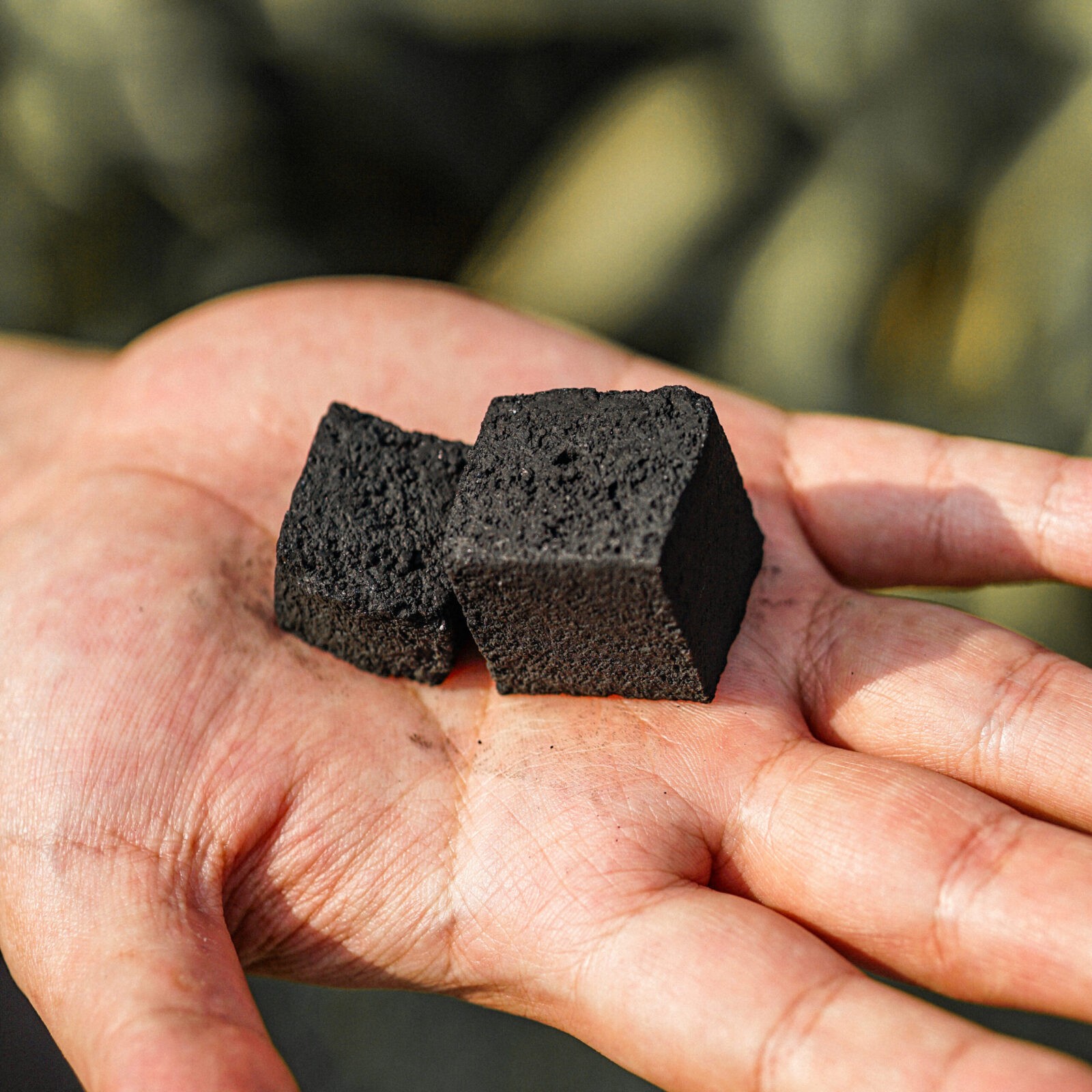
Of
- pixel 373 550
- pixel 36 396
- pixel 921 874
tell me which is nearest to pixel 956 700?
pixel 921 874

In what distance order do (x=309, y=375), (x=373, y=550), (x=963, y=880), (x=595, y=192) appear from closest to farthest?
(x=963, y=880), (x=373, y=550), (x=309, y=375), (x=595, y=192)

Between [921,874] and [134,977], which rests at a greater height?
[921,874]

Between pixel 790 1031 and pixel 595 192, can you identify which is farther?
pixel 595 192

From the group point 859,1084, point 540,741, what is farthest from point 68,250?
point 859,1084

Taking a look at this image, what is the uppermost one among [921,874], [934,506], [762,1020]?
[934,506]

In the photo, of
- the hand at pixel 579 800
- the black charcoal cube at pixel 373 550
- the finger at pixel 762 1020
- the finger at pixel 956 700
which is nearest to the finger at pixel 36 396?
the hand at pixel 579 800

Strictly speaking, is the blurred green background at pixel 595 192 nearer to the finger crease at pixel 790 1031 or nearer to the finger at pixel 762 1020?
the finger at pixel 762 1020

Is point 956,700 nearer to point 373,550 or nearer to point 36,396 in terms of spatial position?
point 373,550
